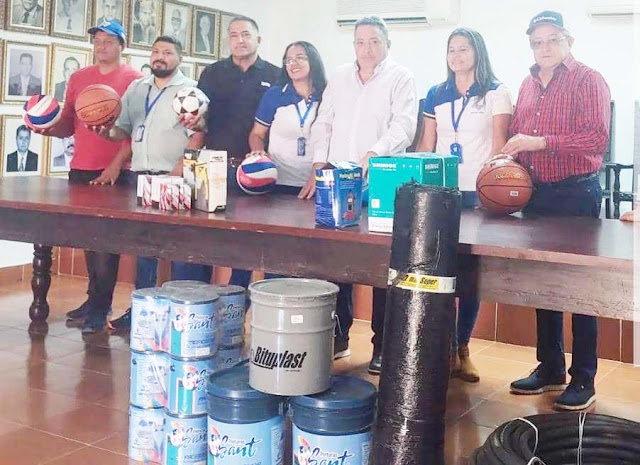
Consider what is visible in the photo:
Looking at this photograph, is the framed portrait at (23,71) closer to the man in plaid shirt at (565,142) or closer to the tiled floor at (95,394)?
the tiled floor at (95,394)

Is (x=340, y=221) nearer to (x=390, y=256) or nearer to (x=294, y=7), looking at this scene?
(x=390, y=256)

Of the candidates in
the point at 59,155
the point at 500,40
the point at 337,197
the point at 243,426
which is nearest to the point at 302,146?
the point at 337,197

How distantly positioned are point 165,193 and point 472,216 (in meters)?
1.16

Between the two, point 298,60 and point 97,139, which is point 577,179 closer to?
point 298,60

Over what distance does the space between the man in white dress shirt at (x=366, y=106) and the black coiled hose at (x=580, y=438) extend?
1549 mm

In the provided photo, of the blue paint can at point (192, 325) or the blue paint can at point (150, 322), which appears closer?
the blue paint can at point (192, 325)

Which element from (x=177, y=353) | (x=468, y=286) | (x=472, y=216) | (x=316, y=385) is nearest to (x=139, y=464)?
(x=177, y=353)

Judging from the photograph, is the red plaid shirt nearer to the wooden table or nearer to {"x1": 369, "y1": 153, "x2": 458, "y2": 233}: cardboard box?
the wooden table

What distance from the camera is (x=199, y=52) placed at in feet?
23.5

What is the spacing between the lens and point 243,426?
2.68 m

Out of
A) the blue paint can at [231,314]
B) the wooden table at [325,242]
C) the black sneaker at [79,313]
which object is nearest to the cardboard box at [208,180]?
the wooden table at [325,242]

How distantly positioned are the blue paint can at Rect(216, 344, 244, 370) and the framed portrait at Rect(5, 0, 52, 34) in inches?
136

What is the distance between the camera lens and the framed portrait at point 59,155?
20.0 feet

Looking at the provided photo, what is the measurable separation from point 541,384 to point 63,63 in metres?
3.91
